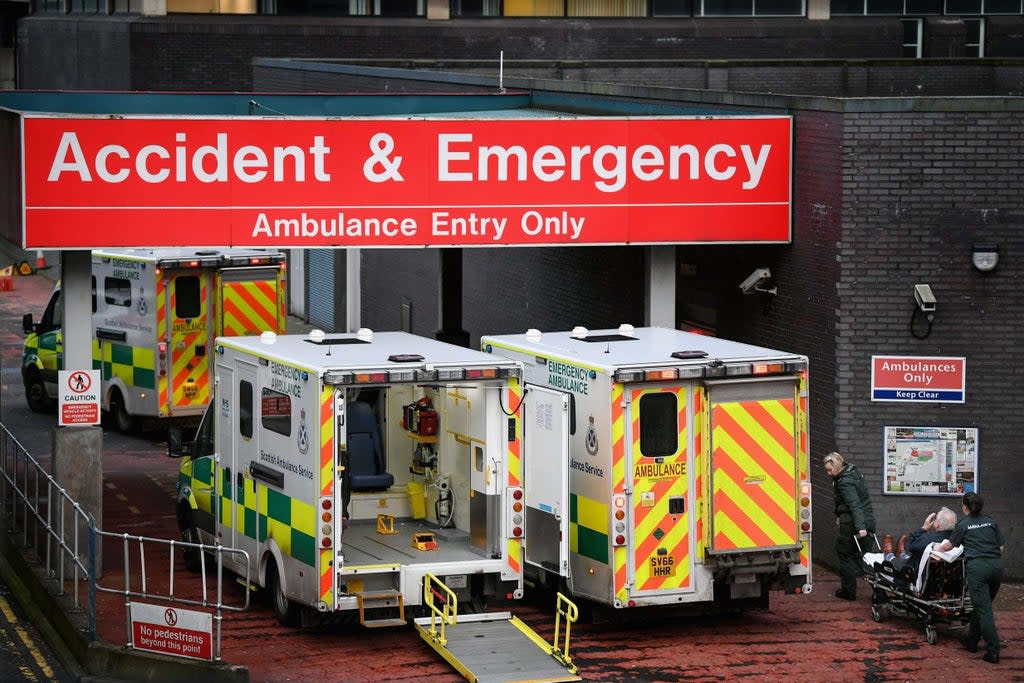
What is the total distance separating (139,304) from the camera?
25.5 metres

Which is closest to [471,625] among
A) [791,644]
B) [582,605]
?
[582,605]

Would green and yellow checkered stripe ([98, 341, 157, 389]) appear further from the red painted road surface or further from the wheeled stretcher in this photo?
the wheeled stretcher

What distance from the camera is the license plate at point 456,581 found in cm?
1584

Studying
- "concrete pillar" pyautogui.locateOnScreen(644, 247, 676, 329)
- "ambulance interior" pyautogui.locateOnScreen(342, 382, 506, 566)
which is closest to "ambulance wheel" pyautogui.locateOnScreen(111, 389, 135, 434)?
"ambulance interior" pyautogui.locateOnScreen(342, 382, 506, 566)

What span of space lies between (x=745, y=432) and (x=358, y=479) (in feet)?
11.6

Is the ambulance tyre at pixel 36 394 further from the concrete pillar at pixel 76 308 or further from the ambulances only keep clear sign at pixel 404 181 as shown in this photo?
the ambulances only keep clear sign at pixel 404 181

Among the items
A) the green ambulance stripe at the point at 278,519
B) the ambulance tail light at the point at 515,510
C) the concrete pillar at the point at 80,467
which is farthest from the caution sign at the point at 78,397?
the ambulance tail light at the point at 515,510

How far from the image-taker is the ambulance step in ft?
50.9

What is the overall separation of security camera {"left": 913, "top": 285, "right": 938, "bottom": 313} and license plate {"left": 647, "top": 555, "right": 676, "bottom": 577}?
411 cm

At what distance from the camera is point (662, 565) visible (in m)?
15.8

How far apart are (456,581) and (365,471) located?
1739 millimetres

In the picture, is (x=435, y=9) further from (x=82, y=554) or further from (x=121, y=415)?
(x=82, y=554)

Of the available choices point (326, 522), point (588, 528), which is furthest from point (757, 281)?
point (326, 522)

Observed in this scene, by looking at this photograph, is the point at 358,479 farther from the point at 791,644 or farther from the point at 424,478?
the point at 791,644
